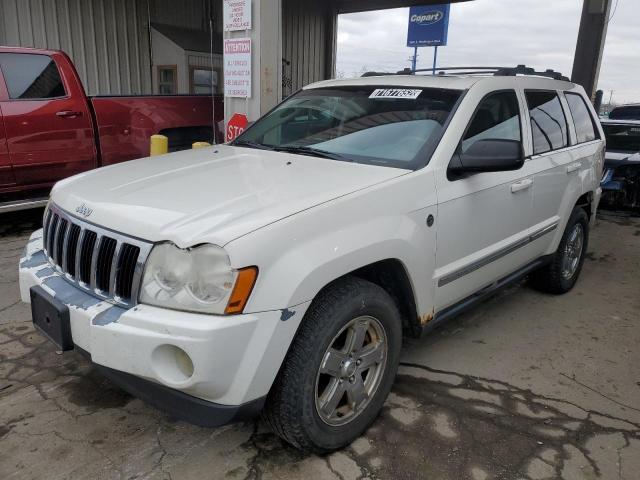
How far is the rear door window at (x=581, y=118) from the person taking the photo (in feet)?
14.7

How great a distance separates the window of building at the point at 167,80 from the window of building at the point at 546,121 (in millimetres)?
8792

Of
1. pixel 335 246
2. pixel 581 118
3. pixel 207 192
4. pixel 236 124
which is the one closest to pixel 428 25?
pixel 236 124

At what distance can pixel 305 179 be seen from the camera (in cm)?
263

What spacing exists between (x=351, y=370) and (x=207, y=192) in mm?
1036

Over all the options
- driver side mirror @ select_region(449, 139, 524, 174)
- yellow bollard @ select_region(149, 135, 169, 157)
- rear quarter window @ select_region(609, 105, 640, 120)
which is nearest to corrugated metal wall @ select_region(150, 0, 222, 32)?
yellow bollard @ select_region(149, 135, 169, 157)

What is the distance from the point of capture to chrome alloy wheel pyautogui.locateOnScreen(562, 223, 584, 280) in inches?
180

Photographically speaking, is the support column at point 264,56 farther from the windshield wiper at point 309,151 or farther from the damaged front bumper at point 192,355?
the damaged front bumper at point 192,355

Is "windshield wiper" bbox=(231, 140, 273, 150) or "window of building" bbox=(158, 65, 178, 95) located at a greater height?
"window of building" bbox=(158, 65, 178, 95)

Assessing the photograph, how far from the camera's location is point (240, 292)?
1964 millimetres

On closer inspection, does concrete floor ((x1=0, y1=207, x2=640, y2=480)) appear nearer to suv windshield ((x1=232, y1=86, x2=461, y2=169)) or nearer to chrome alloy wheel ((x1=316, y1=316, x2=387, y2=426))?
chrome alloy wheel ((x1=316, y1=316, x2=387, y2=426))

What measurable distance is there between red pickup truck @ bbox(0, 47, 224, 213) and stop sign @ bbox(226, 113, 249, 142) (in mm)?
785

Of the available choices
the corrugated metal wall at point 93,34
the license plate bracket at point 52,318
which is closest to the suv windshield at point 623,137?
the license plate bracket at point 52,318

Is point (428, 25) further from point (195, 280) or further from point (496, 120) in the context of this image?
point (195, 280)

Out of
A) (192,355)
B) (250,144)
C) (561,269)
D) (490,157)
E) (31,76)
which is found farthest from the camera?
(31,76)
